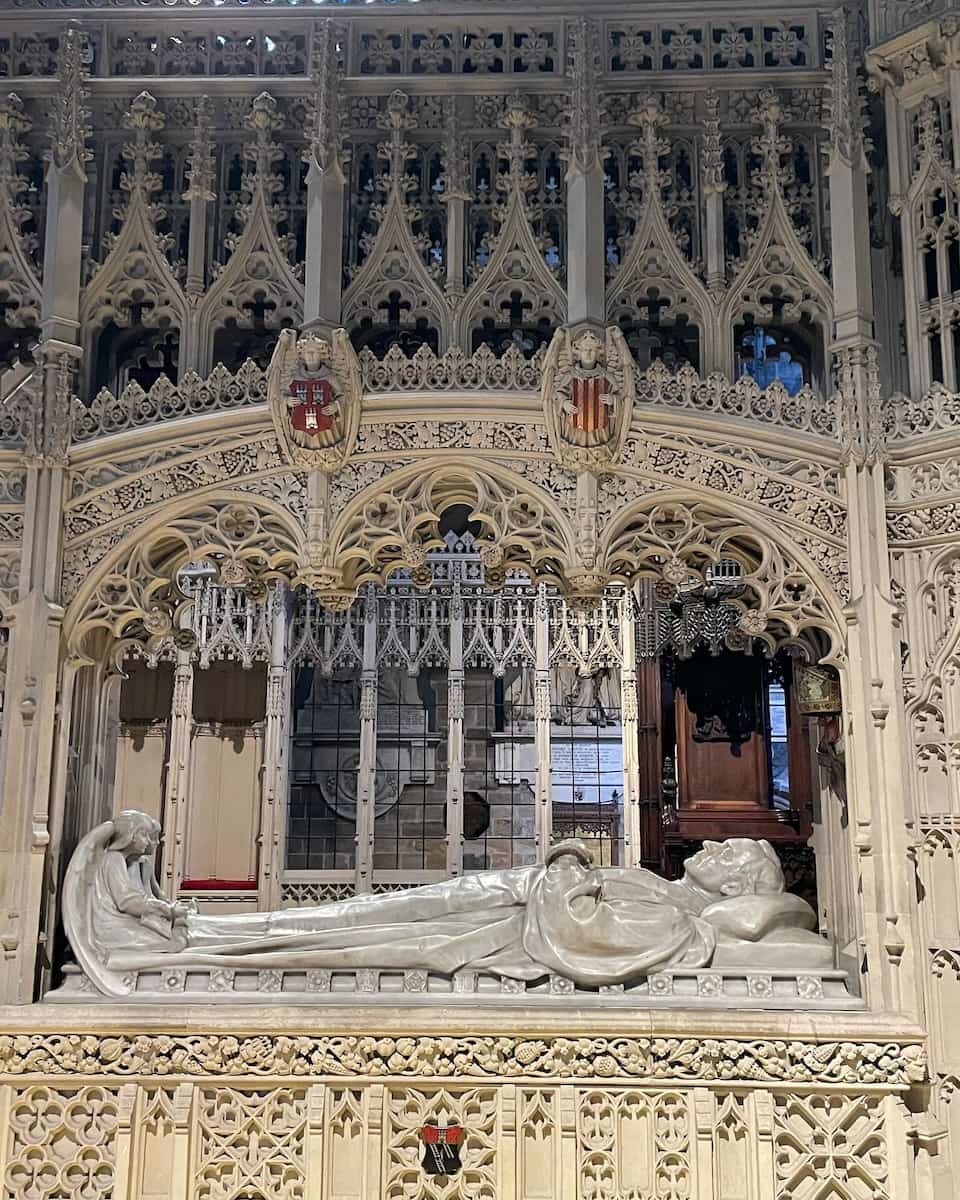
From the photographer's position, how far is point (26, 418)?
807cm

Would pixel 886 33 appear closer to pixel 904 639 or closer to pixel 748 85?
pixel 748 85

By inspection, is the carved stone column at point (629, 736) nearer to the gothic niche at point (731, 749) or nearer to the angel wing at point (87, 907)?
the gothic niche at point (731, 749)

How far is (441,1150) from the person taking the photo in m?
6.75

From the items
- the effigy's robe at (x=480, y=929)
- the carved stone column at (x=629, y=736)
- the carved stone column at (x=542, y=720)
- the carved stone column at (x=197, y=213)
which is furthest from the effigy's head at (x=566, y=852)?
the carved stone column at (x=629, y=736)

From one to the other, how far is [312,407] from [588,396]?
161 cm

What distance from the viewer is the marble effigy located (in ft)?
23.9

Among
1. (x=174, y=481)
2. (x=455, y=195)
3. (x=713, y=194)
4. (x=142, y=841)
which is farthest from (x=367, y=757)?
(x=713, y=194)

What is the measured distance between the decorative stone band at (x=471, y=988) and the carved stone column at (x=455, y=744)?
13.5ft

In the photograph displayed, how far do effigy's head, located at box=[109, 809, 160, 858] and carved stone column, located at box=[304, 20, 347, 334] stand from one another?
122 inches

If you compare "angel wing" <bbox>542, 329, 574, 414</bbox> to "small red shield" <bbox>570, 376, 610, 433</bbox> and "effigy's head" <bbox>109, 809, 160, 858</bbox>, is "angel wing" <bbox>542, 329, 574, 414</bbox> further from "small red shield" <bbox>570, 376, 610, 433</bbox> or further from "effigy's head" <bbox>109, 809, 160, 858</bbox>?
"effigy's head" <bbox>109, 809, 160, 858</bbox>

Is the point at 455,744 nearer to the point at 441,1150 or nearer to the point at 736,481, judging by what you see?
the point at 736,481

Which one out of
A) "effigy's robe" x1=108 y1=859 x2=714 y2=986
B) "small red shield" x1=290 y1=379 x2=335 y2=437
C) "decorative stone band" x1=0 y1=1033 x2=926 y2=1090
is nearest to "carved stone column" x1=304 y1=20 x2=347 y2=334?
"small red shield" x1=290 y1=379 x2=335 y2=437

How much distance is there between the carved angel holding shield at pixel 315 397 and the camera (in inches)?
312

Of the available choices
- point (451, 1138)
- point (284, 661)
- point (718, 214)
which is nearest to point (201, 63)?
point (718, 214)
